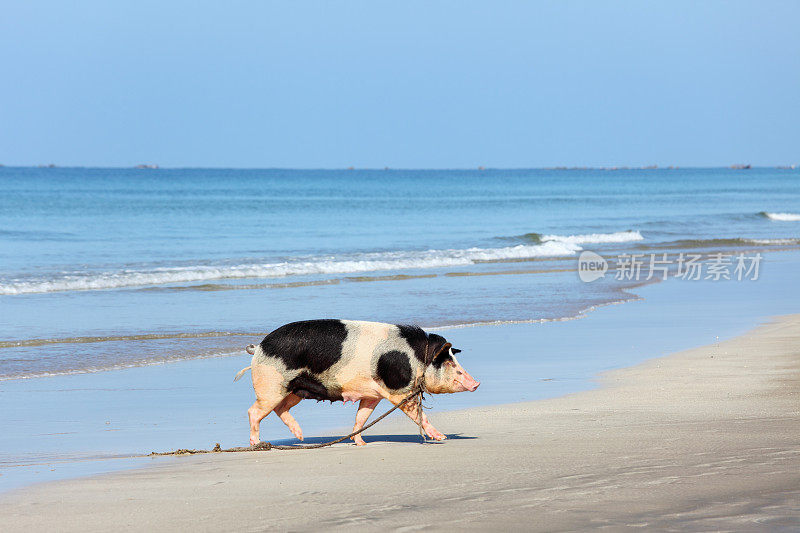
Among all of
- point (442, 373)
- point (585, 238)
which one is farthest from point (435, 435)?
point (585, 238)

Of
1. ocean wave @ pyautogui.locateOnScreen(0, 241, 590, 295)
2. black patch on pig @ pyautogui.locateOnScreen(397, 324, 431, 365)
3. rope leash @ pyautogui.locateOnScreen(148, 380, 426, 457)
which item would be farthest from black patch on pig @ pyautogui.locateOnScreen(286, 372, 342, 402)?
ocean wave @ pyautogui.locateOnScreen(0, 241, 590, 295)

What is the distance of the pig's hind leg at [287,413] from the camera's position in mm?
7105

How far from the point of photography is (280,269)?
23453 mm

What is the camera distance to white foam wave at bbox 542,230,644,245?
115 ft

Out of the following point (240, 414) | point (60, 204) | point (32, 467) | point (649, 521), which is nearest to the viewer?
point (649, 521)

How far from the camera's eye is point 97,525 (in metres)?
4.70

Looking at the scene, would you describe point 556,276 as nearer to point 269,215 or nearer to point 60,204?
point 269,215

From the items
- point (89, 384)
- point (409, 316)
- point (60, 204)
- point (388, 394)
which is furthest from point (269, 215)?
point (388, 394)

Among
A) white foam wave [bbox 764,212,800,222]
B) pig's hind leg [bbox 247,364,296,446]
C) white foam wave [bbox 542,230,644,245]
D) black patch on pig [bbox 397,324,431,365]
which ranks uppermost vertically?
white foam wave [bbox 764,212,800,222]

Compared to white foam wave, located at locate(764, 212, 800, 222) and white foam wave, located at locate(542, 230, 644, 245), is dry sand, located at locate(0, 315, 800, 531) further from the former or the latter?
white foam wave, located at locate(764, 212, 800, 222)

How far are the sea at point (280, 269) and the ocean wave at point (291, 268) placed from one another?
0.06m

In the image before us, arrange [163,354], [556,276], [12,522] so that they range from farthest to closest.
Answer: [556,276]
[163,354]
[12,522]

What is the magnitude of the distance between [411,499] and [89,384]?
606 centimetres

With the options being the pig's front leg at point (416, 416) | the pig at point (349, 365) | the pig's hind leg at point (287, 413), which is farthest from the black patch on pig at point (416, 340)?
the pig's hind leg at point (287, 413)
